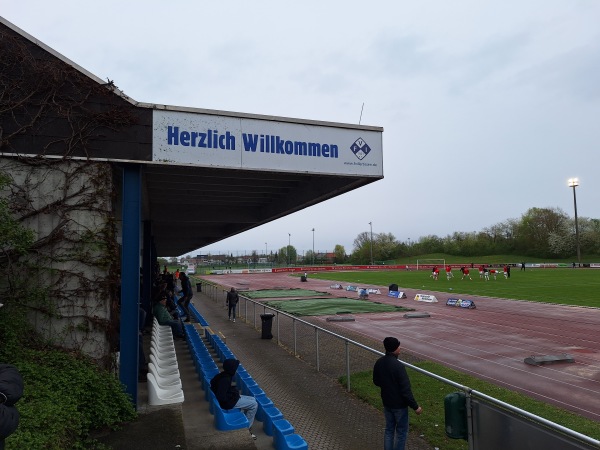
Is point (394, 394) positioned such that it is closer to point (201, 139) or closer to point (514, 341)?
point (201, 139)

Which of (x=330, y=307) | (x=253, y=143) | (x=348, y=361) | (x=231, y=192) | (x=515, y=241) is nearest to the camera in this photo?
(x=253, y=143)

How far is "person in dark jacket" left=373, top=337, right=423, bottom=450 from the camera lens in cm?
516

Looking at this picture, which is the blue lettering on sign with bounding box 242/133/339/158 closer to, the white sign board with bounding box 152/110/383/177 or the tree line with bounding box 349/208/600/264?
the white sign board with bounding box 152/110/383/177

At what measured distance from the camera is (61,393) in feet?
18.8

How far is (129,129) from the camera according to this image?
717cm

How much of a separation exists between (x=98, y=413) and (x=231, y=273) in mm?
74599

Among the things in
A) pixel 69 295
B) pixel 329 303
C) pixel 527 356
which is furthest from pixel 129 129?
pixel 329 303

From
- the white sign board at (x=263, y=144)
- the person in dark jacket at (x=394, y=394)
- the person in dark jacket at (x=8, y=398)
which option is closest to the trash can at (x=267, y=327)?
the white sign board at (x=263, y=144)

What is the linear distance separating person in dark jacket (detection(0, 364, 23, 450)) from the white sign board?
15.5 feet

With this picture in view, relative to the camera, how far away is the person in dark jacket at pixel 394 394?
5.16 meters

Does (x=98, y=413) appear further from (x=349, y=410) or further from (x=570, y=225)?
(x=570, y=225)

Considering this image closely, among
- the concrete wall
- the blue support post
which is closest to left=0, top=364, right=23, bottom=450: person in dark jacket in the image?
the concrete wall

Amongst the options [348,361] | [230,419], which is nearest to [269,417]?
[230,419]

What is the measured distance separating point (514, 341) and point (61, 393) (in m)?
14.0
